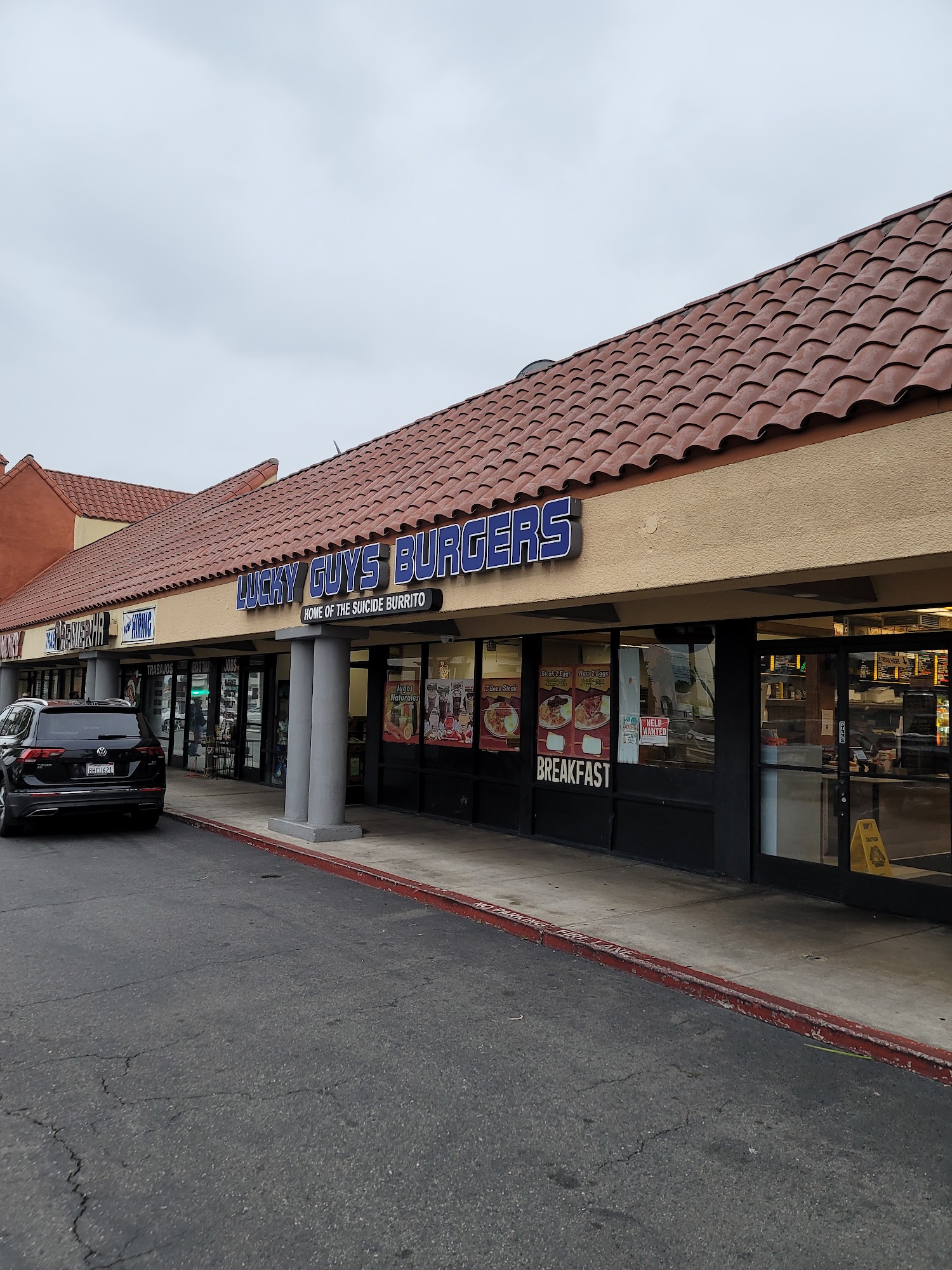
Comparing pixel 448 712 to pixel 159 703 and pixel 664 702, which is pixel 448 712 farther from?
pixel 159 703

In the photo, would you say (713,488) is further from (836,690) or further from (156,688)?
(156,688)

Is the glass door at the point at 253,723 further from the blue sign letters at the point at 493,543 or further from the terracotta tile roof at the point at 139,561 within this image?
the blue sign letters at the point at 493,543

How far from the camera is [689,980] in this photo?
19.5 ft

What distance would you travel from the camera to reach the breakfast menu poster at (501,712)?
12.3 m

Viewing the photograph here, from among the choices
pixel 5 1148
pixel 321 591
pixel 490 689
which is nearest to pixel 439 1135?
pixel 5 1148

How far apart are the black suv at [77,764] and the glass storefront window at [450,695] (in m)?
4.02

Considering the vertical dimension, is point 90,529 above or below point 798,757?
above

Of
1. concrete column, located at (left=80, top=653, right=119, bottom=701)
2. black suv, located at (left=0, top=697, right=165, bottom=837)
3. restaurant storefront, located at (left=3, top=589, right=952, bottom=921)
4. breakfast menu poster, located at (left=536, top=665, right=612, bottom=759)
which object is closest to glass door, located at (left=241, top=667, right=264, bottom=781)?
concrete column, located at (left=80, top=653, right=119, bottom=701)

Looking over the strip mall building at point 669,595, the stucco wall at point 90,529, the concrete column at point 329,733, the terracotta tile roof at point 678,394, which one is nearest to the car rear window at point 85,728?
the strip mall building at point 669,595

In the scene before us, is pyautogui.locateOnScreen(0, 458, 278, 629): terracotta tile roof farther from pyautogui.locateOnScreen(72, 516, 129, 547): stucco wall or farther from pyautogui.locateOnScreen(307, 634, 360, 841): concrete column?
pyautogui.locateOnScreen(307, 634, 360, 841): concrete column

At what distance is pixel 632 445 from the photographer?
286 inches

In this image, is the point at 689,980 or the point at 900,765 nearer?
the point at 689,980

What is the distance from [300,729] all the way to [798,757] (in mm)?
6580

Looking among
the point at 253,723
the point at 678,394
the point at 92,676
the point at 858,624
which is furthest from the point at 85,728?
the point at 858,624
